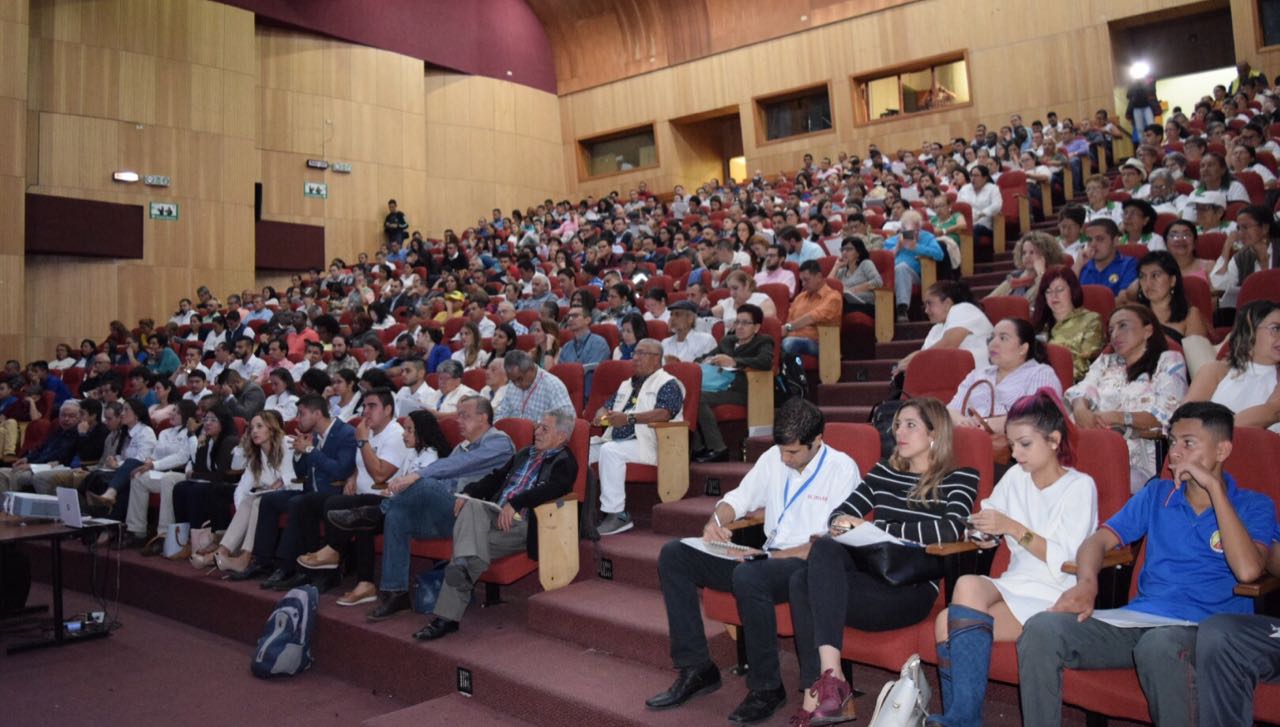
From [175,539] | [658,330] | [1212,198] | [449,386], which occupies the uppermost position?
[1212,198]

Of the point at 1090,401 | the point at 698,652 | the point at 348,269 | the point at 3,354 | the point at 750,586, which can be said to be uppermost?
the point at 348,269

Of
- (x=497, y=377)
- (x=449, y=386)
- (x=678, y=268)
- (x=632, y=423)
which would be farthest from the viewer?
(x=678, y=268)

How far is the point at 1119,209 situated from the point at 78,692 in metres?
5.85

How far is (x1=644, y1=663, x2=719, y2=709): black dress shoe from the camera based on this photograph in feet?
8.52

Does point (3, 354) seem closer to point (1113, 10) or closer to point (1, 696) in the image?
point (1, 696)

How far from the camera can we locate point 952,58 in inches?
499

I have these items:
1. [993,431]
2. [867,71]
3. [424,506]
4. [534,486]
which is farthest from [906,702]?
[867,71]

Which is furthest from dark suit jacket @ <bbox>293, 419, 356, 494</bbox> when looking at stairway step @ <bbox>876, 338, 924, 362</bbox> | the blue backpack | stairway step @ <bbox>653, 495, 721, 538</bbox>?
stairway step @ <bbox>876, 338, 924, 362</bbox>

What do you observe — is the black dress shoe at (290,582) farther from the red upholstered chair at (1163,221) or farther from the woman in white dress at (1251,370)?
the red upholstered chair at (1163,221)

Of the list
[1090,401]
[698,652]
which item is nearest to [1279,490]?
[1090,401]

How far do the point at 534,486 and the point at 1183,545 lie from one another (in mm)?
2206

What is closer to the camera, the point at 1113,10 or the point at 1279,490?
the point at 1279,490

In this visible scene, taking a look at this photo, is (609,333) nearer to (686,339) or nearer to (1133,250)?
(686,339)

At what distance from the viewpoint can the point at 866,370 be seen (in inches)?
198
